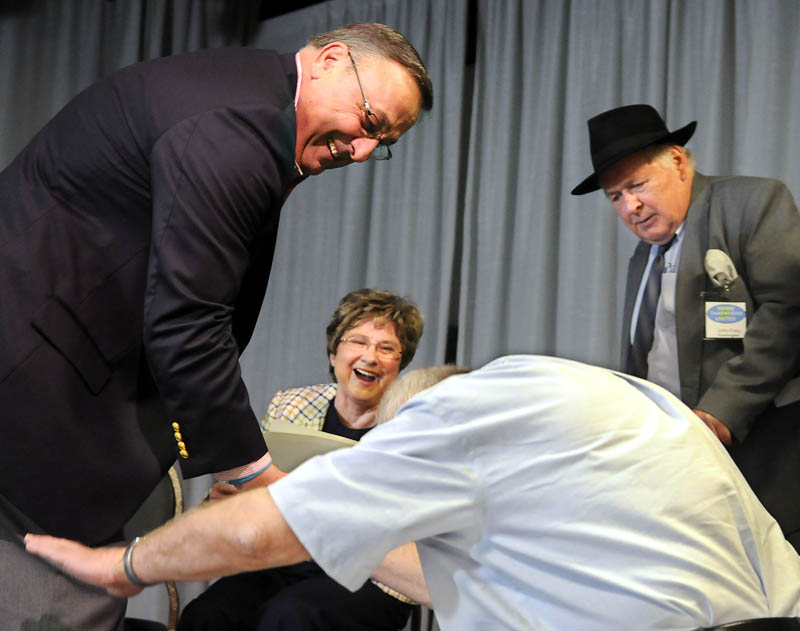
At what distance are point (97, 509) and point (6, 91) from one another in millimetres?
3194

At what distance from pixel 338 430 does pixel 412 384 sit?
62.4 inches

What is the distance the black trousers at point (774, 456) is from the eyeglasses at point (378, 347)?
107 centimetres

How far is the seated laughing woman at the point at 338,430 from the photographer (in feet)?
7.21

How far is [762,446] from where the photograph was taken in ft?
7.68

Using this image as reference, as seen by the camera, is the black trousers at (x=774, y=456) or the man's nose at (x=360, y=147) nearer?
the man's nose at (x=360, y=147)

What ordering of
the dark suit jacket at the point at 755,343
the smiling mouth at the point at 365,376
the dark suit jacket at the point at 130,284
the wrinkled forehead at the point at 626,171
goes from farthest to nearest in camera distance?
the smiling mouth at the point at 365,376
the wrinkled forehead at the point at 626,171
the dark suit jacket at the point at 755,343
the dark suit jacket at the point at 130,284

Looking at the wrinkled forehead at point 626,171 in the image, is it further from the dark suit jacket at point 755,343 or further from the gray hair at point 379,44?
the gray hair at point 379,44

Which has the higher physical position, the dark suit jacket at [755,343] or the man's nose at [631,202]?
the man's nose at [631,202]

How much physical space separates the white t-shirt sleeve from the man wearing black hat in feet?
5.10

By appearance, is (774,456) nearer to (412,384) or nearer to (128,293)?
(412,384)

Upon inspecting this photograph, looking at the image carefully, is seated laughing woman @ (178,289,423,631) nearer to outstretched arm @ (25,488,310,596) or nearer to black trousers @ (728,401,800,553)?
black trousers @ (728,401,800,553)

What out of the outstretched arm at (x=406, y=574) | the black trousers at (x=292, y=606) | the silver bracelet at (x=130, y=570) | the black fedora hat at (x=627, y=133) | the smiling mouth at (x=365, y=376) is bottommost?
the black trousers at (x=292, y=606)

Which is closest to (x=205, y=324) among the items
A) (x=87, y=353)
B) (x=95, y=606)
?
(x=87, y=353)

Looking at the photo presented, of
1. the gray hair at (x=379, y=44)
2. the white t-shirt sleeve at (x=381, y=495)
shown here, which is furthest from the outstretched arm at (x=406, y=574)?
the gray hair at (x=379, y=44)
